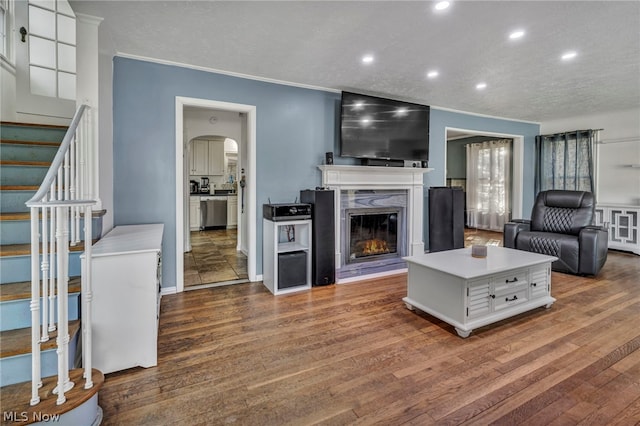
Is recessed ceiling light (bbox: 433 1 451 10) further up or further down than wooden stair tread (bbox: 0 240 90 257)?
further up

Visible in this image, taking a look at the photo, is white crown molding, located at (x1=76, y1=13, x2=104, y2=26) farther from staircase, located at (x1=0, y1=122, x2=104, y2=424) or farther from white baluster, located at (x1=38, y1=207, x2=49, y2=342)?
white baluster, located at (x1=38, y1=207, x2=49, y2=342)

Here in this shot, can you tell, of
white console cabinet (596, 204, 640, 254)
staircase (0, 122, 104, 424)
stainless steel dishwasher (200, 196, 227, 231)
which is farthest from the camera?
stainless steel dishwasher (200, 196, 227, 231)

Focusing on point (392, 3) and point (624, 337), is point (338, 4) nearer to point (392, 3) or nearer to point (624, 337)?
point (392, 3)

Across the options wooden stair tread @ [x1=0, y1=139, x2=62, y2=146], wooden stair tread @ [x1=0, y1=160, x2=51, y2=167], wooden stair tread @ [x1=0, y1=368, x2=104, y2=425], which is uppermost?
wooden stair tread @ [x1=0, y1=139, x2=62, y2=146]

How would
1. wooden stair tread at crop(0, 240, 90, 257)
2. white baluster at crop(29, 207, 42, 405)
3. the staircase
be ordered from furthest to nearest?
wooden stair tread at crop(0, 240, 90, 257), the staircase, white baluster at crop(29, 207, 42, 405)

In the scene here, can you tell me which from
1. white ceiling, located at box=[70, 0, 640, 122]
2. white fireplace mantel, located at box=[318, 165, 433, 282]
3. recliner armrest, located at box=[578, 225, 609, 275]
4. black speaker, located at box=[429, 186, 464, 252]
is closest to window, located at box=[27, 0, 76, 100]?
white ceiling, located at box=[70, 0, 640, 122]

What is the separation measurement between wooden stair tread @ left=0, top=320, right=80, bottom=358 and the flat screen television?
129 inches

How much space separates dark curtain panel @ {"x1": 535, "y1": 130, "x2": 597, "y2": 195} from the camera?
5773 millimetres

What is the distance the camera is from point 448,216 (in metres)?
4.67

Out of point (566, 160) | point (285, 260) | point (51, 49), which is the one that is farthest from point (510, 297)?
point (51, 49)

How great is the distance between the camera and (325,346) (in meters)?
2.28

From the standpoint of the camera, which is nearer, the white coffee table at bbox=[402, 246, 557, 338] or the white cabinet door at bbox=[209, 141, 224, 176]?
the white coffee table at bbox=[402, 246, 557, 338]

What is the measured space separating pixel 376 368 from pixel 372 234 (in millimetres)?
2637

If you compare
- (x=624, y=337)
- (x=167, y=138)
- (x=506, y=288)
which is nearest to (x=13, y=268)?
(x=167, y=138)
